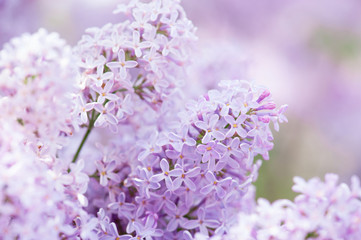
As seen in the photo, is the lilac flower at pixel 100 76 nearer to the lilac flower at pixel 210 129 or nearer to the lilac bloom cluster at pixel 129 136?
the lilac bloom cluster at pixel 129 136

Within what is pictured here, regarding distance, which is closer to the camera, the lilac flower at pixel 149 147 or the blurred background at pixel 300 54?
the lilac flower at pixel 149 147

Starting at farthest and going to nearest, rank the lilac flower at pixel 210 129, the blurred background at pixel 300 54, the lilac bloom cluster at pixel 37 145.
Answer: the blurred background at pixel 300 54 → the lilac flower at pixel 210 129 → the lilac bloom cluster at pixel 37 145

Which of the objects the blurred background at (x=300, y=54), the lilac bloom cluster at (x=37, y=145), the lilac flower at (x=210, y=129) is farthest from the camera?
the blurred background at (x=300, y=54)

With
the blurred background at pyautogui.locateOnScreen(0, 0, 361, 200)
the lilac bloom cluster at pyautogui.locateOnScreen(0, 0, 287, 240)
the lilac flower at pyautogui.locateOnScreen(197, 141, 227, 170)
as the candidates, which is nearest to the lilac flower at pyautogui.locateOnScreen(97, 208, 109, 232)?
the lilac bloom cluster at pyautogui.locateOnScreen(0, 0, 287, 240)

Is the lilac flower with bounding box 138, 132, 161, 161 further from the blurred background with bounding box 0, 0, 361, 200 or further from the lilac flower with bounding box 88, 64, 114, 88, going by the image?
the blurred background with bounding box 0, 0, 361, 200

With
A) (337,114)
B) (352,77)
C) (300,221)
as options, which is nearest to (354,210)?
(300,221)

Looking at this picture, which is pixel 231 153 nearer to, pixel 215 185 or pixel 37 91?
pixel 215 185

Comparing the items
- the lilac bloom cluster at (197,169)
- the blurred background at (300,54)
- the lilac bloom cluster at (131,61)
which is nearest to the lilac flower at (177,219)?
the lilac bloom cluster at (197,169)
